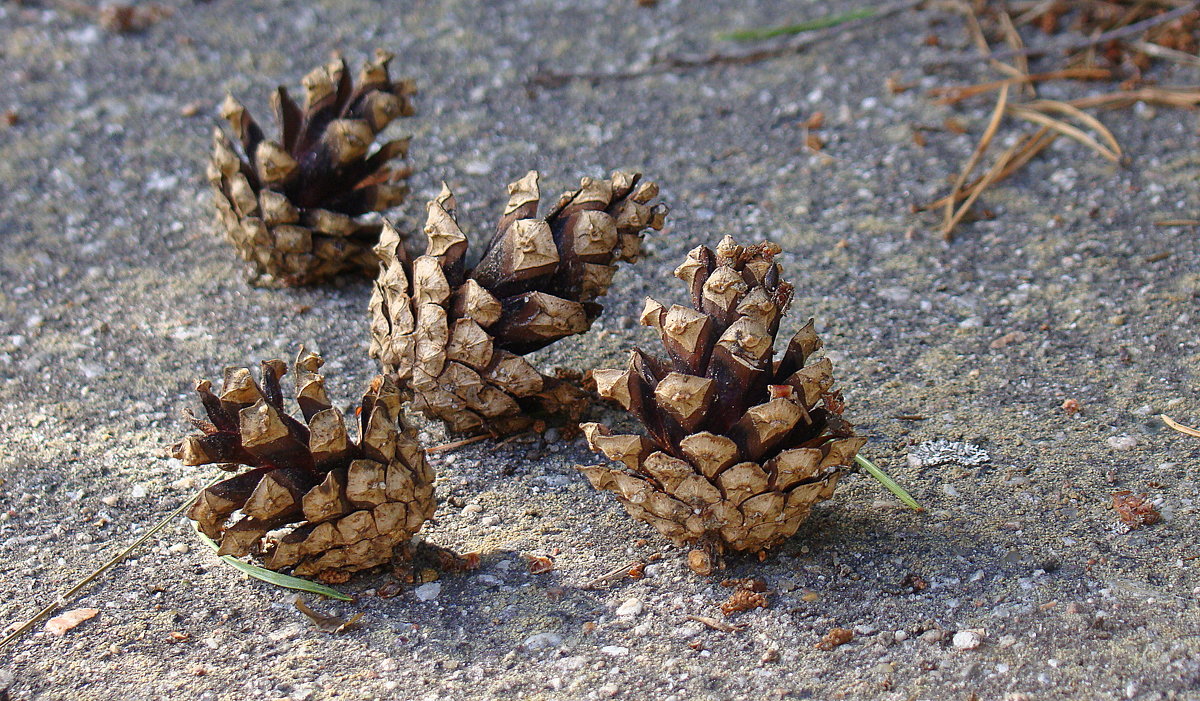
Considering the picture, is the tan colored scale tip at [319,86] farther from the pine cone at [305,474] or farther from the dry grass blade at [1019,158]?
the dry grass blade at [1019,158]

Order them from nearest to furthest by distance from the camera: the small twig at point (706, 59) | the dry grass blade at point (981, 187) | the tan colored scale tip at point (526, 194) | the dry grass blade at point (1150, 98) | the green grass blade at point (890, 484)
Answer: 1. the green grass blade at point (890, 484)
2. the tan colored scale tip at point (526, 194)
3. the dry grass blade at point (981, 187)
4. the dry grass blade at point (1150, 98)
5. the small twig at point (706, 59)

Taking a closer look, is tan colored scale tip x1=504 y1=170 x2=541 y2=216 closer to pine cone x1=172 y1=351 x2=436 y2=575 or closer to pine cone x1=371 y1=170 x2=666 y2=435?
pine cone x1=371 y1=170 x2=666 y2=435

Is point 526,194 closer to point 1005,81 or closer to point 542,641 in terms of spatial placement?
point 542,641

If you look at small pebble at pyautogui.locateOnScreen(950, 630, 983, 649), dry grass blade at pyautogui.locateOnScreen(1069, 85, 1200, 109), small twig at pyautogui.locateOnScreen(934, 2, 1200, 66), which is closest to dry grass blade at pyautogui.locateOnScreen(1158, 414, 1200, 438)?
small pebble at pyautogui.locateOnScreen(950, 630, 983, 649)

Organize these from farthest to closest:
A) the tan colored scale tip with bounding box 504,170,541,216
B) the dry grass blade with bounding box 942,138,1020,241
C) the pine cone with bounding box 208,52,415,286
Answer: the dry grass blade with bounding box 942,138,1020,241
the pine cone with bounding box 208,52,415,286
the tan colored scale tip with bounding box 504,170,541,216

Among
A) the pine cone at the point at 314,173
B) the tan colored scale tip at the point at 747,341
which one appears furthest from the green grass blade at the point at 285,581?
the pine cone at the point at 314,173

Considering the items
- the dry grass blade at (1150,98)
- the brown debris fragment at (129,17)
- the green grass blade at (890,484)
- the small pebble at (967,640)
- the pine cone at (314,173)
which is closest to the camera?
the small pebble at (967,640)

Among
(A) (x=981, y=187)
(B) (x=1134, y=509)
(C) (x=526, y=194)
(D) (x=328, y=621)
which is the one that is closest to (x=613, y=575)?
(D) (x=328, y=621)
